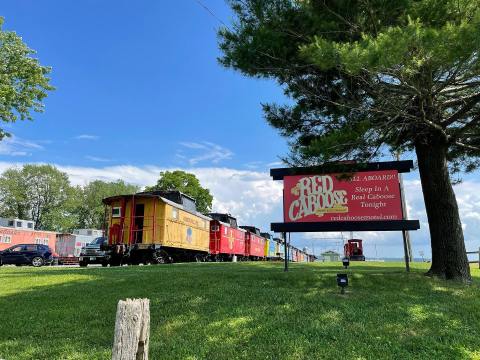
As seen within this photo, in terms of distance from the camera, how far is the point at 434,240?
948 centimetres

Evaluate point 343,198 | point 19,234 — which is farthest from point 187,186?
point 343,198

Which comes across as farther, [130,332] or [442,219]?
[442,219]

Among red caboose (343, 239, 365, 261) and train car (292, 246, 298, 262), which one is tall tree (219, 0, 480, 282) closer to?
red caboose (343, 239, 365, 261)

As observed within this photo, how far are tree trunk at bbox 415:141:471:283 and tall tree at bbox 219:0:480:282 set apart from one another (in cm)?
2

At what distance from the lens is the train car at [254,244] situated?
3603 centimetres

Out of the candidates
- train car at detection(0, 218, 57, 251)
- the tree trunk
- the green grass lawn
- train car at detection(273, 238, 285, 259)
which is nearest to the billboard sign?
the tree trunk

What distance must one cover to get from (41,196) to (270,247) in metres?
38.2

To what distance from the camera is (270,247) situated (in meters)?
45.6

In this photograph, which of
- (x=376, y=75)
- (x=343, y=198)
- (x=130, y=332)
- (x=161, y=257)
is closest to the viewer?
(x=130, y=332)

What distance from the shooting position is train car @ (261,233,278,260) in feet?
145

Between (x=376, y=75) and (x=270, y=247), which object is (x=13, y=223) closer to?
(x=270, y=247)

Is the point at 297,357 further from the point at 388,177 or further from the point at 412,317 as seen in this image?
the point at 388,177

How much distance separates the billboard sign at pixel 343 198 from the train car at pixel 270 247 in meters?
33.3

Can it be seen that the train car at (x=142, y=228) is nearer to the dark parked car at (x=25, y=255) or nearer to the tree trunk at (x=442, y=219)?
the dark parked car at (x=25, y=255)
